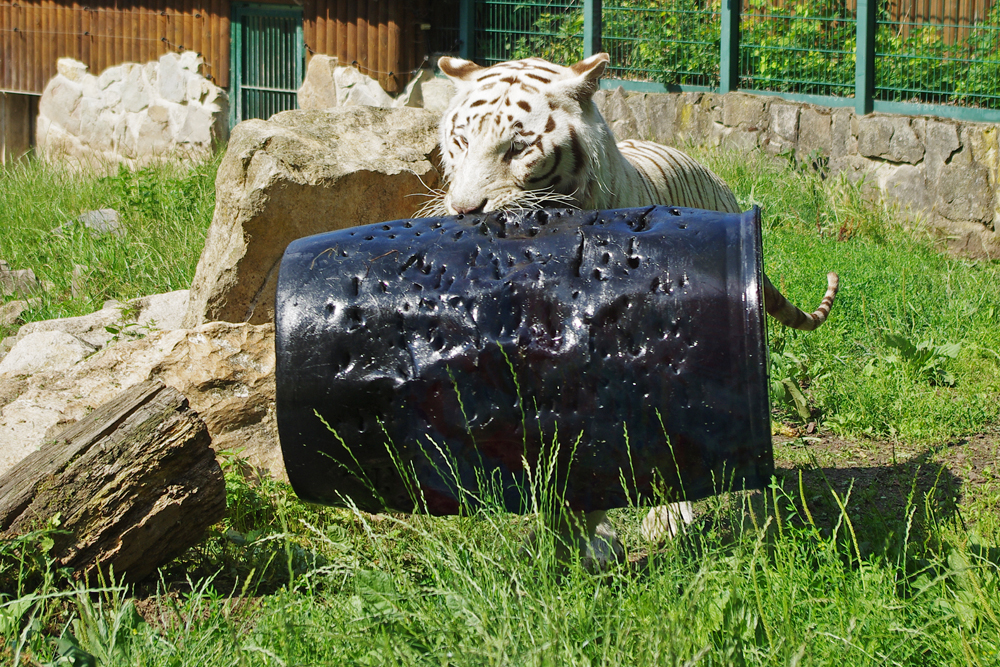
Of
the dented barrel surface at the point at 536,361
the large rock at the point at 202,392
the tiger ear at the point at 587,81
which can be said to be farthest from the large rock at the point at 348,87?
the dented barrel surface at the point at 536,361

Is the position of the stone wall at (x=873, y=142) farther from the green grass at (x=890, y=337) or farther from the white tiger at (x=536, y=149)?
the white tiger at (x=536, y=149)

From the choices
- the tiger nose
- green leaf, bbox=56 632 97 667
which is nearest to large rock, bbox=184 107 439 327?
the tiger nose

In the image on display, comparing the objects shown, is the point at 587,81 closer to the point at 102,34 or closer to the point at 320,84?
the point at 320,84

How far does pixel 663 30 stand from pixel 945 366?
235 inches

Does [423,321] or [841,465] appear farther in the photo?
[841,465]

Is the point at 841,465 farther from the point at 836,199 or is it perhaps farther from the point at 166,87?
the point at 166,87

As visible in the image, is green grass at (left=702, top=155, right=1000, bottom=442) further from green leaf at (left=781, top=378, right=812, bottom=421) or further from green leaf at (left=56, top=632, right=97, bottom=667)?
green leaf at (left=56, top=632, right=97, bottom=667)

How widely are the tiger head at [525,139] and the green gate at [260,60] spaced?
351 inches

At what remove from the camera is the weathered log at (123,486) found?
2551mm

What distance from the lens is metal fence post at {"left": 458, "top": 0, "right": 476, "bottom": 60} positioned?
1067 cm

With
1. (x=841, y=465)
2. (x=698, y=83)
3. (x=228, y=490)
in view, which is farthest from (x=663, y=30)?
(x=228, y=490)

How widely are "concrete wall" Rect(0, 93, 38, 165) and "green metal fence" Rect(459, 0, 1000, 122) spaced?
6.99 metres

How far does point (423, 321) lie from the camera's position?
2084 millimetres

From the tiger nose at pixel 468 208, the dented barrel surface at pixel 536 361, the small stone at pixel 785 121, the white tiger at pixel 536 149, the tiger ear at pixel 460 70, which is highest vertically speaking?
the small stone at pixel 785 121
